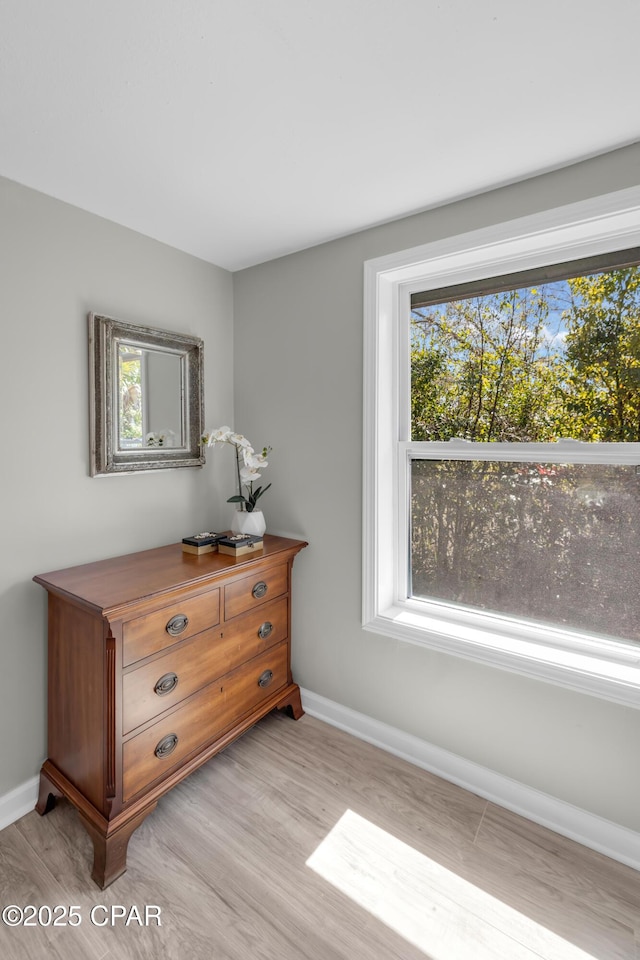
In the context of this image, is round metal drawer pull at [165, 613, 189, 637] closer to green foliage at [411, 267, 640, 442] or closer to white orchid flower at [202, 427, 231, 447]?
white orchid flower at [202, 427, 231, 447]

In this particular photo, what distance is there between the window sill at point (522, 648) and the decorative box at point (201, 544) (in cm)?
78

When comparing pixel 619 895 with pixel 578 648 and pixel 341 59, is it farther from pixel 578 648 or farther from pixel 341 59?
pixel 341 59

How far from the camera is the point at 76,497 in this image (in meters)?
1.85

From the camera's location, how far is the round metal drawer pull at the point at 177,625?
63.7 inches

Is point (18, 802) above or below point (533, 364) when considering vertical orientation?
below

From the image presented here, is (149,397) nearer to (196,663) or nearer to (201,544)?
(201,544)

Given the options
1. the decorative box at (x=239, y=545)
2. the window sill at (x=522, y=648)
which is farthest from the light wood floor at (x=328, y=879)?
the decorative box at (x=239, y=545)

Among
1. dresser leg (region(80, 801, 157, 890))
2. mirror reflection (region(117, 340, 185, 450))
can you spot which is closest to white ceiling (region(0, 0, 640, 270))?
mirror reflection (region(117, 340, 185, 450))

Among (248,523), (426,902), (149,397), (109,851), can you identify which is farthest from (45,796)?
(149,397)

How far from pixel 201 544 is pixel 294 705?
0.94 m

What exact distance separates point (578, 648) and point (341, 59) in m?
2.00

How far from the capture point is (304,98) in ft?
4.11

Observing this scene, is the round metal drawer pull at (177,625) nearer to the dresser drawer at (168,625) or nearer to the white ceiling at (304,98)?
the dresser drawer at (168,625)

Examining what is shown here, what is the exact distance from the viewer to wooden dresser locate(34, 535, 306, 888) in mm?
1459
